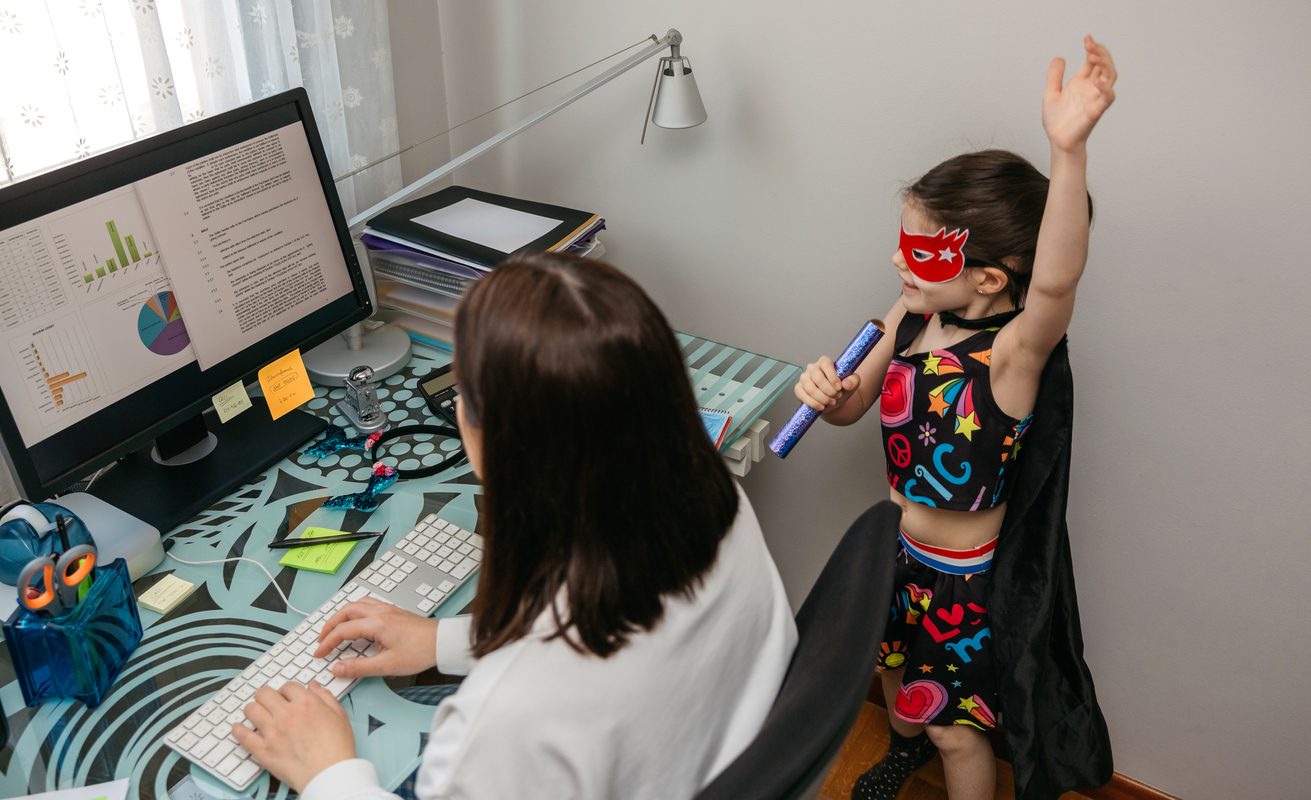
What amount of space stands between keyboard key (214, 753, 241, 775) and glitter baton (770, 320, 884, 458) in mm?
712

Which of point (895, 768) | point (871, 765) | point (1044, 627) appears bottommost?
point (871, 765)

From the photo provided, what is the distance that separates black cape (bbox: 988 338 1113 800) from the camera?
1119 mm

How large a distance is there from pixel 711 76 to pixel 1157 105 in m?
0.66

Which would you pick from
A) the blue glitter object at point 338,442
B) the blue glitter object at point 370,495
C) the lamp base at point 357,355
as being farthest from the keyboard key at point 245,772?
the lamp base at point 357,355

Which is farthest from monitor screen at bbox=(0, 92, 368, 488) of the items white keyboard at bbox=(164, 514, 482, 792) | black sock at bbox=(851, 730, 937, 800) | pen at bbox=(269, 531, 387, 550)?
black sock at bbox=(851, 730, 937, 800)

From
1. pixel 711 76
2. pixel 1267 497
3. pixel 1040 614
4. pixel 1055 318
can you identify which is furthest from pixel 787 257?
pixel 1267 497

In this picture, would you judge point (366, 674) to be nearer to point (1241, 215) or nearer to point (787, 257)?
point (787, 257)

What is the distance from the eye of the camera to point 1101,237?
1.22 metres

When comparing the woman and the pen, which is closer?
the woman

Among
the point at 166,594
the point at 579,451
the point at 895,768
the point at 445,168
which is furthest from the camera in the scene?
the point at 895,768

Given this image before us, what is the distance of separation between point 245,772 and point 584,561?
1.31 feet

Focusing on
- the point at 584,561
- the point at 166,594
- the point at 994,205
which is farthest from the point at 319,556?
the point at 994,205

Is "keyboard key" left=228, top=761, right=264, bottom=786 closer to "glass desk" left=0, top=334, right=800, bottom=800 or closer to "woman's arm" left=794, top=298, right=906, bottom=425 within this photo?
"glass desk" left=0, top=334, right=800, bottom=800

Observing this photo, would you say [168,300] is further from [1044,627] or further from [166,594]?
[1044,627]
